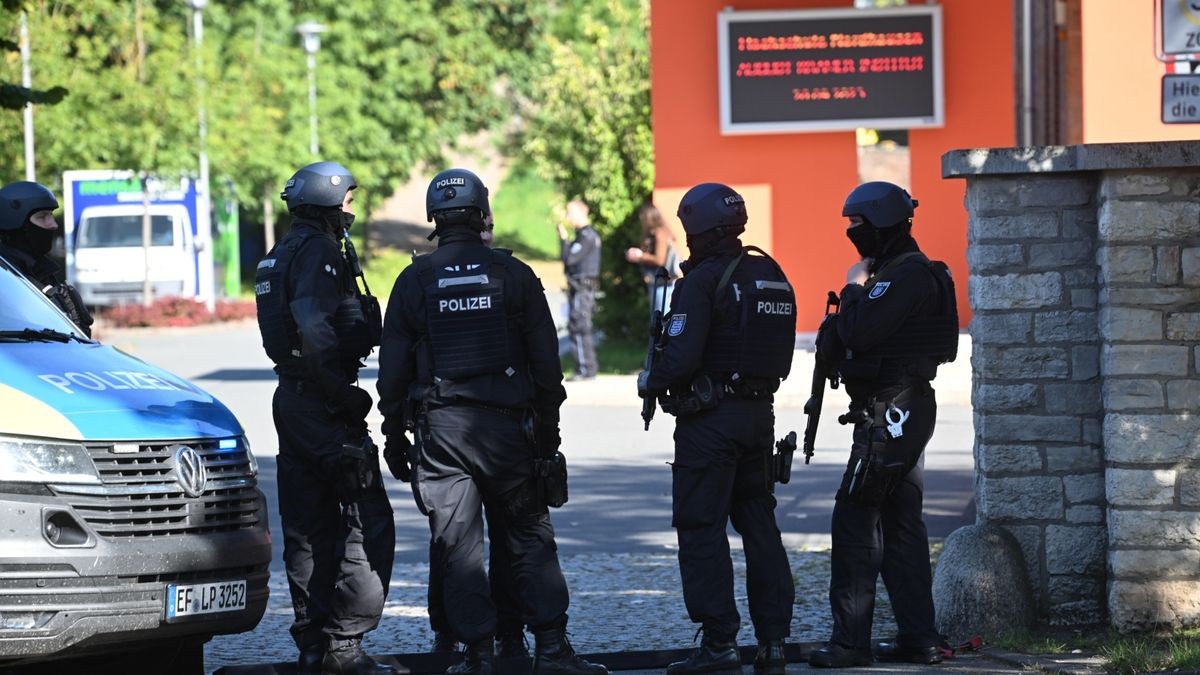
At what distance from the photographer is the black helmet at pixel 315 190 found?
7.23 m

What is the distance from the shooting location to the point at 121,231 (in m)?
35.2

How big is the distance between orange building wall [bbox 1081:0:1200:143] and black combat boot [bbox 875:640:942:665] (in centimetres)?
1083

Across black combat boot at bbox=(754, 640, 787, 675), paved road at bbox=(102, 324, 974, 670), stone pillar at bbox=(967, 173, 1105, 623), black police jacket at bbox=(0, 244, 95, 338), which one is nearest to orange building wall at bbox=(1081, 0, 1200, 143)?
paved road at bbox=(102, 324, 974, 670)

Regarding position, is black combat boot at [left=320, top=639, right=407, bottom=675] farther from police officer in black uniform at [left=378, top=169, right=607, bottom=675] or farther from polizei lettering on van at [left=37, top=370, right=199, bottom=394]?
polizei lettering on van at [left=37, top=370, right=199, bottom=394]

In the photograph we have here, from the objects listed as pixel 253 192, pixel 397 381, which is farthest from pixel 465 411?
pixel 253 192

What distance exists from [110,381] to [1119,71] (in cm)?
1293

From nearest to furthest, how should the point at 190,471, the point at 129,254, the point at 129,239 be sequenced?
the point at 190,471
the point at 129,254
the point at 129,239

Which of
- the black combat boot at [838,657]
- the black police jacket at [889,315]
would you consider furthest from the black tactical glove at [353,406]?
the black combat boot at [838,657]

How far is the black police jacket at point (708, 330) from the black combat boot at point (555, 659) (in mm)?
1025

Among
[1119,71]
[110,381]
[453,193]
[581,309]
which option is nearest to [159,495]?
[110,381]

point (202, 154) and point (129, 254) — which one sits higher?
point (202, 154)

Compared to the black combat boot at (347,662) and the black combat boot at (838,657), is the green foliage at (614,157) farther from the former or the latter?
the black combat boot at (347,662)

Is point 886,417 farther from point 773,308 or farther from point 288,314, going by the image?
point 288,314

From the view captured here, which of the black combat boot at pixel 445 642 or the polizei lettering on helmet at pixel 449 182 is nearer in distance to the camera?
the polizei lettering on helmet at pixel 449 182
